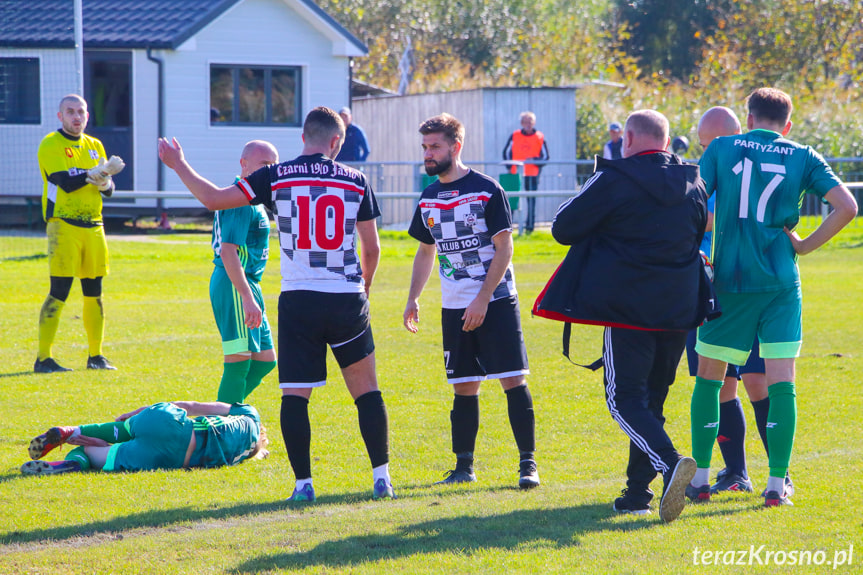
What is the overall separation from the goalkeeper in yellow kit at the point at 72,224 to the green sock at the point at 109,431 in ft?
10.0

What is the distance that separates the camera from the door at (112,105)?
23.0 metres

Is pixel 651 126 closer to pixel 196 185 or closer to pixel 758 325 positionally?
pixel 758 325

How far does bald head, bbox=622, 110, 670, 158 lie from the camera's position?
4988mm

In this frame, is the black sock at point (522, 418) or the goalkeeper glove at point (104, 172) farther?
the goalkeeper glove at point (104, 172)

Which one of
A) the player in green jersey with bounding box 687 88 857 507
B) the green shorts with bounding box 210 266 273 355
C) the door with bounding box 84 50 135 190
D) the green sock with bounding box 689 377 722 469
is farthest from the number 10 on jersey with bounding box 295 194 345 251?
the door with bounding box 84 50 135 190

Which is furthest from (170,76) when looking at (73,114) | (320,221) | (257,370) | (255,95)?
(320,221)

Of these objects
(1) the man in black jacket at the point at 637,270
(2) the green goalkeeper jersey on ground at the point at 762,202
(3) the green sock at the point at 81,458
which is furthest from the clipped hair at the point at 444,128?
(3) the green sock at the point at 81,458

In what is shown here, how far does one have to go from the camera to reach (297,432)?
530 cm

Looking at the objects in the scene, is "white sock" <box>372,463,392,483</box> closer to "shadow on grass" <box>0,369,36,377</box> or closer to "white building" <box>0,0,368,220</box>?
"shadow on grass" <box>0,369,36,377</box>

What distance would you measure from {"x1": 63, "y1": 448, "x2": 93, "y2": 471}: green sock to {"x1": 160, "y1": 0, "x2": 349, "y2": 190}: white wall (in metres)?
17.5

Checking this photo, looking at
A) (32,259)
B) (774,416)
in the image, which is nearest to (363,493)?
(774,416)

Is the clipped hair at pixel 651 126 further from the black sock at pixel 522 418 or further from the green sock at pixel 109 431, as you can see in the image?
the green sock at pixel 109 431

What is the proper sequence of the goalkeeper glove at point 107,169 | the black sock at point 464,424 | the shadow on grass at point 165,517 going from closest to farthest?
the shadow on grass at point 165,517, the black sock at point 464,424, the goalkeeper glove at point 107,169

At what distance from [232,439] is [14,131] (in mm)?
18526
